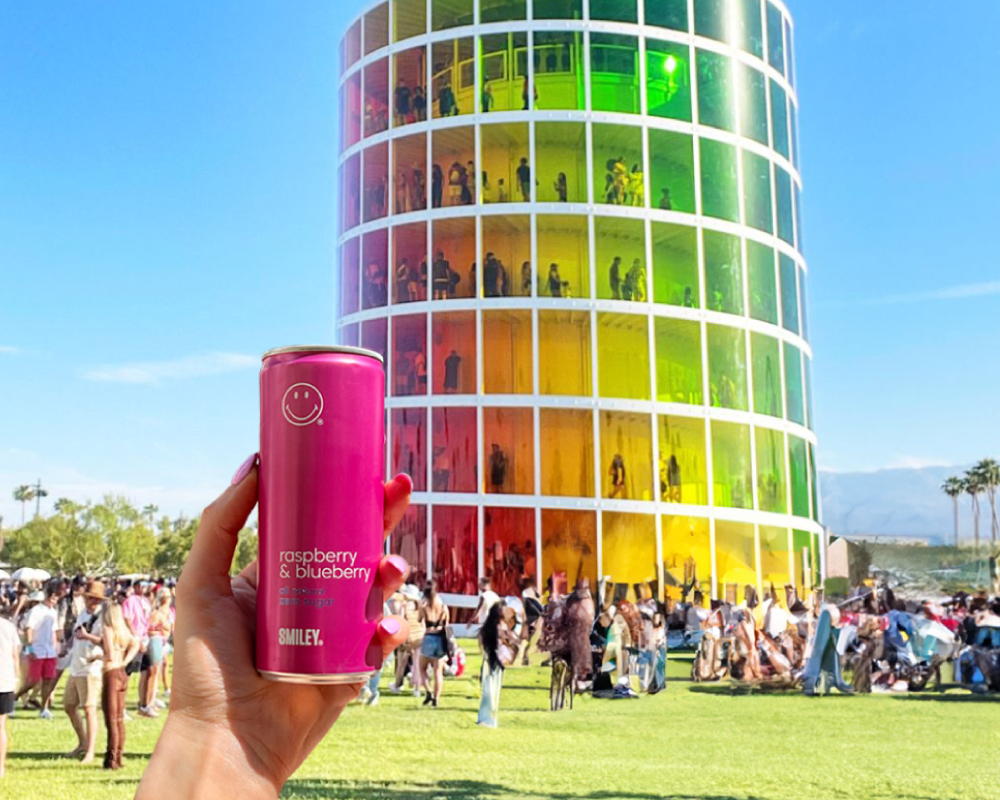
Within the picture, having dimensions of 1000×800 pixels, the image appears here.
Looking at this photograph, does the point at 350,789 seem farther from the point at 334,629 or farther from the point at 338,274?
the point at 338,274

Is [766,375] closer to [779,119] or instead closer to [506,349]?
[506,349]

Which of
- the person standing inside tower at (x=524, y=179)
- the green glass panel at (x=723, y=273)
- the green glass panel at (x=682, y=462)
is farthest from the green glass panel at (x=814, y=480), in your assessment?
the person standing inside tower at (x=524, y=179)

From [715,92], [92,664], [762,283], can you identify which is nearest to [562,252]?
[762,283]

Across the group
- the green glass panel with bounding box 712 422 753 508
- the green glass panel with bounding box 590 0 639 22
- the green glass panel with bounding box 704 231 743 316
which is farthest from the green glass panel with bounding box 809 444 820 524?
the green glass panel with bounding box 590 0 639 22

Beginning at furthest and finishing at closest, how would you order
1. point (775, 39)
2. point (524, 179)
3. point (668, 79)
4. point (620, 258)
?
1. point (775, 39)
2. point (668, 79)
3. point (524, 179)
4. point (620, 258)

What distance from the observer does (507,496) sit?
3438 centimetres

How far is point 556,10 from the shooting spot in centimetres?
3722

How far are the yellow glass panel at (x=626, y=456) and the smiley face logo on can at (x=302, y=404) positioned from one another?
106ft

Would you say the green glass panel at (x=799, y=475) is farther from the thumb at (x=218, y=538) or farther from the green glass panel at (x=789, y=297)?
the thumb at (x=218, y=538)

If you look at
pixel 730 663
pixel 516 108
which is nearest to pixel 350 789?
pixel 730 663

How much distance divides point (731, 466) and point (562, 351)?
6.58 m

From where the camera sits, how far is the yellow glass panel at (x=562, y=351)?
1400 inches

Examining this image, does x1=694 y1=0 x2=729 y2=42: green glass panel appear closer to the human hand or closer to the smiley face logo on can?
the smiley face logo on can

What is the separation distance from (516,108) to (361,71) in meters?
7.42
